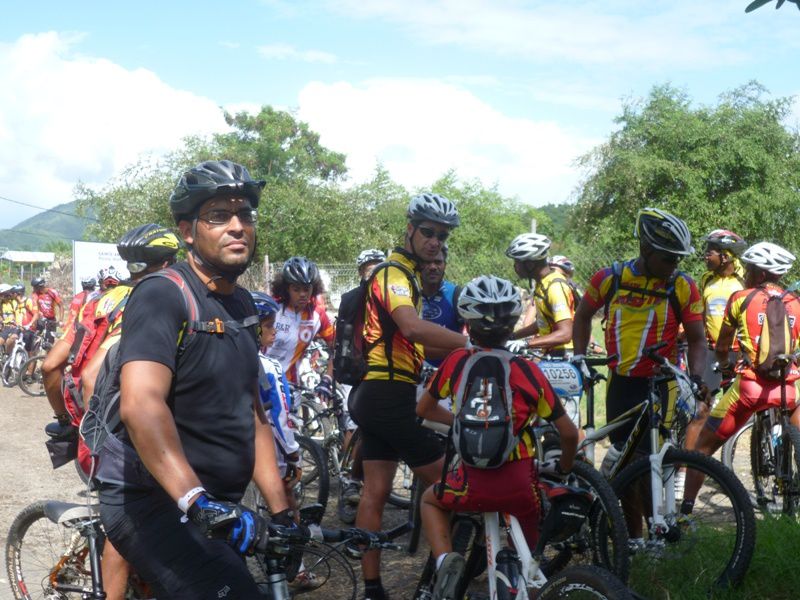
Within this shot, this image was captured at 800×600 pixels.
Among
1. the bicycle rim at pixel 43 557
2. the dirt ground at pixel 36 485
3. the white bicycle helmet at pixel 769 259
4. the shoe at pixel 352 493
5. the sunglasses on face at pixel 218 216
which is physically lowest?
the dirt ground at pixel 36 485

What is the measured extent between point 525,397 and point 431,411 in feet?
1.81

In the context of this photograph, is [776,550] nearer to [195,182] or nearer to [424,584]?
[424,584]

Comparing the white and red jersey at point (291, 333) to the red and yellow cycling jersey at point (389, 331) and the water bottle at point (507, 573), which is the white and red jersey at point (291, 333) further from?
the water bottle at point (507, 573)

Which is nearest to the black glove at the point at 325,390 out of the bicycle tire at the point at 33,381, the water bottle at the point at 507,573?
the water bottle at the point at 507,573

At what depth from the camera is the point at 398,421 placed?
4953mm

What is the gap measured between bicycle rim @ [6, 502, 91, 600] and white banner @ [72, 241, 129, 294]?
19175mm

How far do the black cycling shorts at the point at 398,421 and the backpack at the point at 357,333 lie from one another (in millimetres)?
119

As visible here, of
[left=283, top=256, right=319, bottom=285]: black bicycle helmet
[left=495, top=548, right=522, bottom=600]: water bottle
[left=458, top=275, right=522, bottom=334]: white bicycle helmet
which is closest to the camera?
[left=495, top=548, right=522, bottom=600]: water bottle

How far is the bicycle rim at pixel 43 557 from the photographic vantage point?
457 cm

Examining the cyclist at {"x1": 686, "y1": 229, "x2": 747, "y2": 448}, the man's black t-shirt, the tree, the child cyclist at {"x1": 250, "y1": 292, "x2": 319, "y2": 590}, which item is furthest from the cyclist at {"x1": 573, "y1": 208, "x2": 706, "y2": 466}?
the tree

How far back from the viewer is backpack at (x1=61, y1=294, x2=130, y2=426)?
207 inches

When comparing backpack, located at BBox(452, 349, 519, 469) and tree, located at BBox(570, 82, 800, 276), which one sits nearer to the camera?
backpack, located at BBox(452, 349, 519, 469)

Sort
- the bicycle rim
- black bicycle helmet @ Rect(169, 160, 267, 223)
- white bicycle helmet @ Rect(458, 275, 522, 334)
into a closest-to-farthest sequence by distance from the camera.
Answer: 1. black bicycle helmet @ Rect(169, 160, 267, 223)
2. white bicycle helmet @ Rect(458, 275, 522, 334)
3. the bicycle rim

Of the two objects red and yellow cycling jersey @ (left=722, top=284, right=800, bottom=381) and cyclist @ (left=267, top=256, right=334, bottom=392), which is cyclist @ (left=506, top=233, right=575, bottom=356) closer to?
red and yellow cycling jersey @ (left=722, top=284, right=800, bottom=381)
